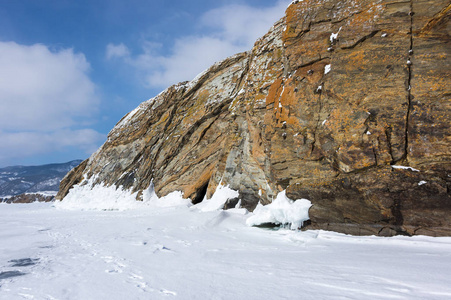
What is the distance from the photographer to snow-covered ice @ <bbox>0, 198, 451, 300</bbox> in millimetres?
3988

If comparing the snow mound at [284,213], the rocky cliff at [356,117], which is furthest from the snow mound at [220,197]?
the snow mound at [284,213]

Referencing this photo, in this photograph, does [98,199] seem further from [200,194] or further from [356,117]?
[356,117]

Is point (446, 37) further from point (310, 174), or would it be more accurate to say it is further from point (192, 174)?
point (192, 174)

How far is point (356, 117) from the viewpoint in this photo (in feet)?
27.8

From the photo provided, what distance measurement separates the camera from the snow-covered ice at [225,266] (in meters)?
3.99

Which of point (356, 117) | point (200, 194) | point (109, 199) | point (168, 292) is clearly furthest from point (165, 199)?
point (168, 292)

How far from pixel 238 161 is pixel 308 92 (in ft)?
19.9

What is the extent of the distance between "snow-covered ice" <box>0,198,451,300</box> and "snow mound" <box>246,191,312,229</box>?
0.57 m

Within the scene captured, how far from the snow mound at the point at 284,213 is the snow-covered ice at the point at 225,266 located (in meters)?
0.57

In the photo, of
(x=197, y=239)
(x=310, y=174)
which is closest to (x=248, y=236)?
(x=197, y=239)

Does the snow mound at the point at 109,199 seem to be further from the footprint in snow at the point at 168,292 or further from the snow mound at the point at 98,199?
the footprint in snow at the point at 168,292

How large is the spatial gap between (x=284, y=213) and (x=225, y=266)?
493cm

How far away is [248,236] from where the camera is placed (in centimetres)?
883

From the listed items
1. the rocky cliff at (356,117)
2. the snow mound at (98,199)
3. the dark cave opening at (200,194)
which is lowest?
the snow mound at (98,199)
